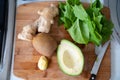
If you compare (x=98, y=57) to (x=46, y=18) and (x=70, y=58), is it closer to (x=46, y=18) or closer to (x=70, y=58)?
(x=70, y=58)

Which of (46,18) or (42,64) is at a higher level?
(46,18)

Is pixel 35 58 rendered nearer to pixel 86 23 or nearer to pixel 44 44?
pixel 44 44

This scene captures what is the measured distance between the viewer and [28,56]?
731 millimetres

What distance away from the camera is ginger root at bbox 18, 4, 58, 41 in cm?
73

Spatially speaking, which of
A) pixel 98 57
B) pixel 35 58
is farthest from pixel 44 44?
pixel 98 57

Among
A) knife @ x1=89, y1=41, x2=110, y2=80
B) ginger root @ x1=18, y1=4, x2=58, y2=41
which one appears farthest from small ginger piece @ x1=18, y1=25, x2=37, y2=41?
knife @ x1=89, y1=41, x2=110, y2=80

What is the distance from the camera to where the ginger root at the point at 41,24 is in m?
0.73

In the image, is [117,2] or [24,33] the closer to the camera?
[24,33]

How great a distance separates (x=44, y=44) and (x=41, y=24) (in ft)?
0.24

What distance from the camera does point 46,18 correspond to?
739 millimetres

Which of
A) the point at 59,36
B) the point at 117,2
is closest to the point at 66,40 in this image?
the point at 59,36

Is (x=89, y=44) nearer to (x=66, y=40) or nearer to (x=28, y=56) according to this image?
(x=66, y=40)

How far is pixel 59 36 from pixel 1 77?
219 mm

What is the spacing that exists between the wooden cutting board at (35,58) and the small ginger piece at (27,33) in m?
0.02
